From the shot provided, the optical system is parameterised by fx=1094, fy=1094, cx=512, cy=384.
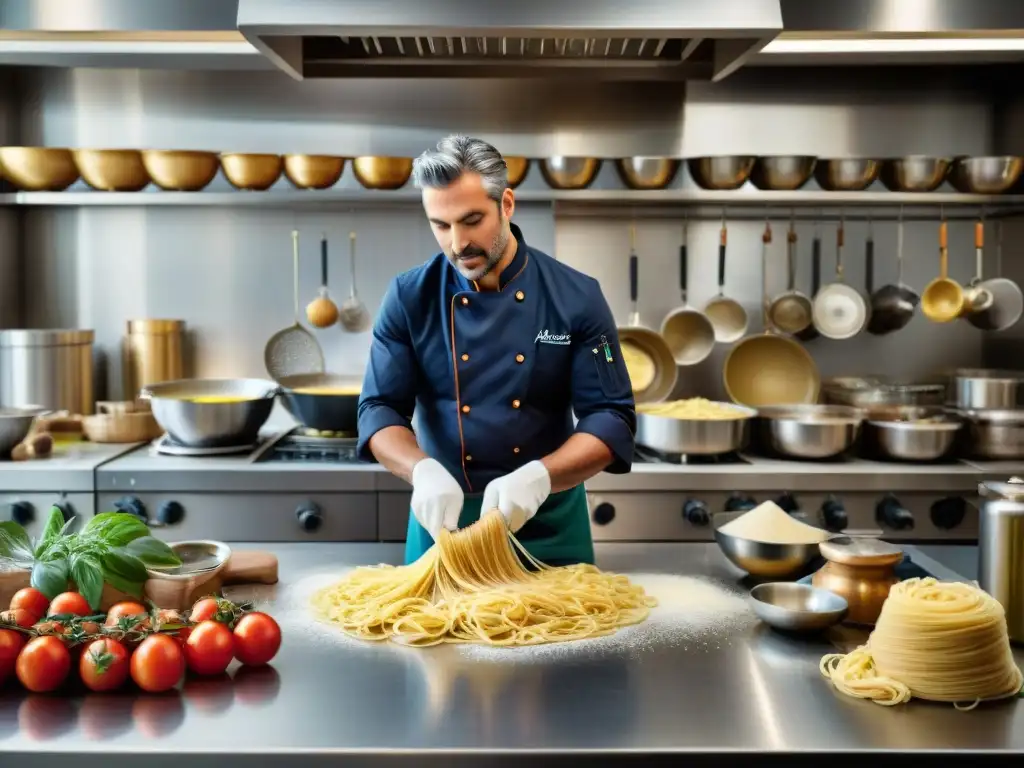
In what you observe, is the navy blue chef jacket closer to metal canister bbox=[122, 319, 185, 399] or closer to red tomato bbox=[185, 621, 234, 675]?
red tomato bbox=[185, 621, 234, 675]

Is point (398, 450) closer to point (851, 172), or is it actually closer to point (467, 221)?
point (467, 221)

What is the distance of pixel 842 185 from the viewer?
4191 millimetres

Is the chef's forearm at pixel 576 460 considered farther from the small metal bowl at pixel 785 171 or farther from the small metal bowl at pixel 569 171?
the small metal bowl at pixel 785 171

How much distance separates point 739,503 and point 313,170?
6.58ft

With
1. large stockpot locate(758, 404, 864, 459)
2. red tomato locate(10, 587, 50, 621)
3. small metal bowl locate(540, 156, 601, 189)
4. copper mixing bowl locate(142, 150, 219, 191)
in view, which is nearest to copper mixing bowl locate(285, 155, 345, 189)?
copper mixing bowl locate(142, 150, 219, 191)

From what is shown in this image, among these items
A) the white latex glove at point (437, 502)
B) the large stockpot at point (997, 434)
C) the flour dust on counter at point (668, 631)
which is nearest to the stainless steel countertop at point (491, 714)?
the flour dust on counter at point (668, 631)

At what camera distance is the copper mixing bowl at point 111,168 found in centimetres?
415

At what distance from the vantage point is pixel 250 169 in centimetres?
416

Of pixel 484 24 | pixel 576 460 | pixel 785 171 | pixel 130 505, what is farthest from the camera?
pixel 785 171

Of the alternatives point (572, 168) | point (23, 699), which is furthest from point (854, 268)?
point (23, 699)

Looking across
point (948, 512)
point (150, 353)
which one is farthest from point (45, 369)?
point (948, 512)

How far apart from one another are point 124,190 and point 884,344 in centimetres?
313

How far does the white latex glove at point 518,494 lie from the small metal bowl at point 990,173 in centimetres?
263

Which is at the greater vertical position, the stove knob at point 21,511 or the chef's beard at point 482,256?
the chef's beard at point 482,256
